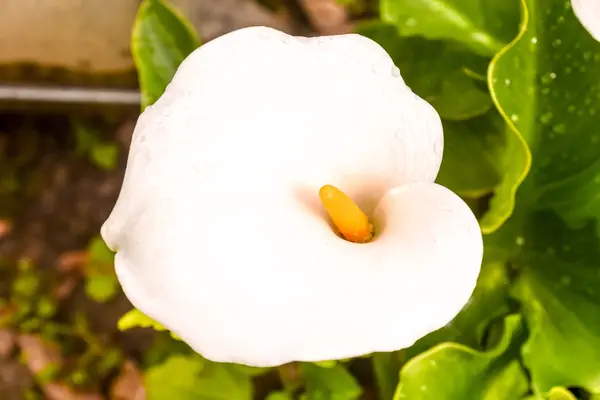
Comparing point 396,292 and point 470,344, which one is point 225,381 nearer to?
point 470,344

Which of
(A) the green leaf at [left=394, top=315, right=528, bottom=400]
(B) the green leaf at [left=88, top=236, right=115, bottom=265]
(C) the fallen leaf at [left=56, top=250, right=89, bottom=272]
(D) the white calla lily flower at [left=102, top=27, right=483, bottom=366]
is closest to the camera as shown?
(D) the white calla lily flower at [left=102, top=27, right=483, bottom=366]

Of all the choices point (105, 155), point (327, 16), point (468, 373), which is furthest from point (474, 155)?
point (105, 155)

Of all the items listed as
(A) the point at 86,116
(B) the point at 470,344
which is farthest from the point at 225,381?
(A) the point at 86,116

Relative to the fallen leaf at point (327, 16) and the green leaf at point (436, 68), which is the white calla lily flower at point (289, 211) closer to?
the green leaf at point (436, 68)

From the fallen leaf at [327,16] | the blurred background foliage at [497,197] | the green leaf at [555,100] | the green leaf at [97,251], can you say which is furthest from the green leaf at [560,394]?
the fallen leaf at [327,16]

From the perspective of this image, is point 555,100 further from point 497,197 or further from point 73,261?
point 73,261

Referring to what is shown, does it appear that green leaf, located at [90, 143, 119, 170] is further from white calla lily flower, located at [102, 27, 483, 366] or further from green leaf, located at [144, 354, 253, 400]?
white calla lily flower, located at [102, 27, 483, 366]

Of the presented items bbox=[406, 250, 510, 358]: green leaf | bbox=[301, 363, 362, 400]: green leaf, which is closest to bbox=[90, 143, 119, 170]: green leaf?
bbox=[301, 363, 362, 400]: green leaf
